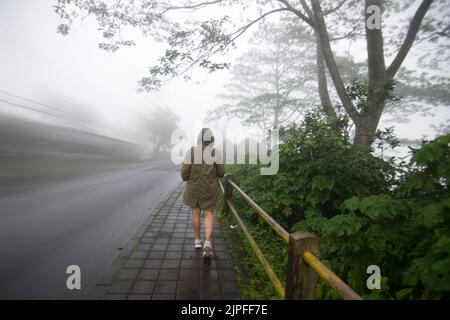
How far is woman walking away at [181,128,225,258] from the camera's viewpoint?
428cm

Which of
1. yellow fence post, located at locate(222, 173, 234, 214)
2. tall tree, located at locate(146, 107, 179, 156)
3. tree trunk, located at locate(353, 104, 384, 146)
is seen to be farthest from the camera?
tall tree, located at locate(146, 107, 179, 156)

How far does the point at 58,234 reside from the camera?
516 cm

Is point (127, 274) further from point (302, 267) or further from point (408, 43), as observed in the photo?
point (408, 43)

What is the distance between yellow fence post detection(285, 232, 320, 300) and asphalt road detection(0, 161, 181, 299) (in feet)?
8.04

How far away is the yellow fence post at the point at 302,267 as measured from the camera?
197 centimetres

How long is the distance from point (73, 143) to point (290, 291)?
1992 centimetres

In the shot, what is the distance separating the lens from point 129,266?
3.81 m

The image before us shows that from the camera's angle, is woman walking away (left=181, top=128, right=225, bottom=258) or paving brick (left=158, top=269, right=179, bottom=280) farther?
woman walking away (left=181, top=128, right=225, bottom=258)

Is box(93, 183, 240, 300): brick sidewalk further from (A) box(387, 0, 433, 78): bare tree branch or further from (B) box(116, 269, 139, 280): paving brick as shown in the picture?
(A) box(387, 0, 433, 78): bare tree branch

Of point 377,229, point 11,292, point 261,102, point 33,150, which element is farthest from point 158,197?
point 261,102

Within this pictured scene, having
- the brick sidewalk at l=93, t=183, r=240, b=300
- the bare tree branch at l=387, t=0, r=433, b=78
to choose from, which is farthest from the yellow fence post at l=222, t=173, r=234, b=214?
the bare tree branch at l=387, t=0, r=433, b=78

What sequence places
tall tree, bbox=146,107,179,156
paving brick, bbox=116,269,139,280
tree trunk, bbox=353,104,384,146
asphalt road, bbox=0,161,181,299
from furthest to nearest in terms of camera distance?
1. tall tree, bbox=146,107,179,156
2. tree trunk, bbox=353,104,384,146
3. paving brick, bbox=116,269,139,280
4. asphalt road, bbox=0,161,181,299

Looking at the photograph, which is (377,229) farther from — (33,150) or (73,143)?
(73,143)

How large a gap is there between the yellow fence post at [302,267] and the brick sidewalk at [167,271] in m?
1.35
